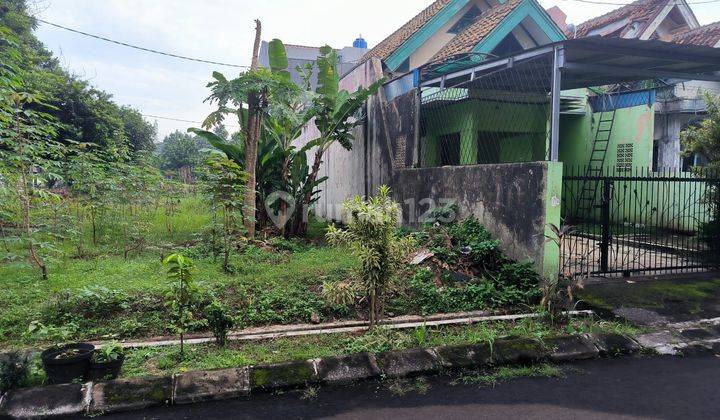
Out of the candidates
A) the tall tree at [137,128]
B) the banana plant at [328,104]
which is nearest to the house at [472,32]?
the banana plant at [328,104]

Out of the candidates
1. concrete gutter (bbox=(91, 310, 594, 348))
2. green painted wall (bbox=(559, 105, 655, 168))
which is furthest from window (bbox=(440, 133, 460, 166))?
concrete gutter (bbox=(91, 310, 594, 348))

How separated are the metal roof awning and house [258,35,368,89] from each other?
37.1ft

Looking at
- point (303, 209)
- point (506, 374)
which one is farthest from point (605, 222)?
point (303, 209)

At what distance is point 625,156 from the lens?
11.4m

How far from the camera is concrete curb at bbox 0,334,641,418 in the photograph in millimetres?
3281

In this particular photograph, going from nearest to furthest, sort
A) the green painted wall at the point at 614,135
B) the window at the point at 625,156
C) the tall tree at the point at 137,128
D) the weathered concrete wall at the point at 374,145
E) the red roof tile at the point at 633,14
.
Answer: the weathered concrete wall at the point at 374,145 → the green painted wall at the point at 614,135 → the window at the point at 625,156 → the red roof tile at the point at 633,14 → the tall tree at the point at 137,128

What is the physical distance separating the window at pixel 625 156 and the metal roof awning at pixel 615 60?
3657 mm

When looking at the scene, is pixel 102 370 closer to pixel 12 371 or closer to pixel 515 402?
pixel 12 371

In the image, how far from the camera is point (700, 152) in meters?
7.94

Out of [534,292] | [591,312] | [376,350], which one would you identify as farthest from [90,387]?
[591,312]

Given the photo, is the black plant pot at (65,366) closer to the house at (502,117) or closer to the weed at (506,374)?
the weed at (506,374)

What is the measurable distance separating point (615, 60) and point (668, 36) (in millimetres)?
12732

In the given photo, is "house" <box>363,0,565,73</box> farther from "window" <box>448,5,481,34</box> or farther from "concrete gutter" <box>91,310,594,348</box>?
"concrete gutter" <box>91,310,594,348</box>

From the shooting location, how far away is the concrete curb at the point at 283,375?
3281 millimetres
